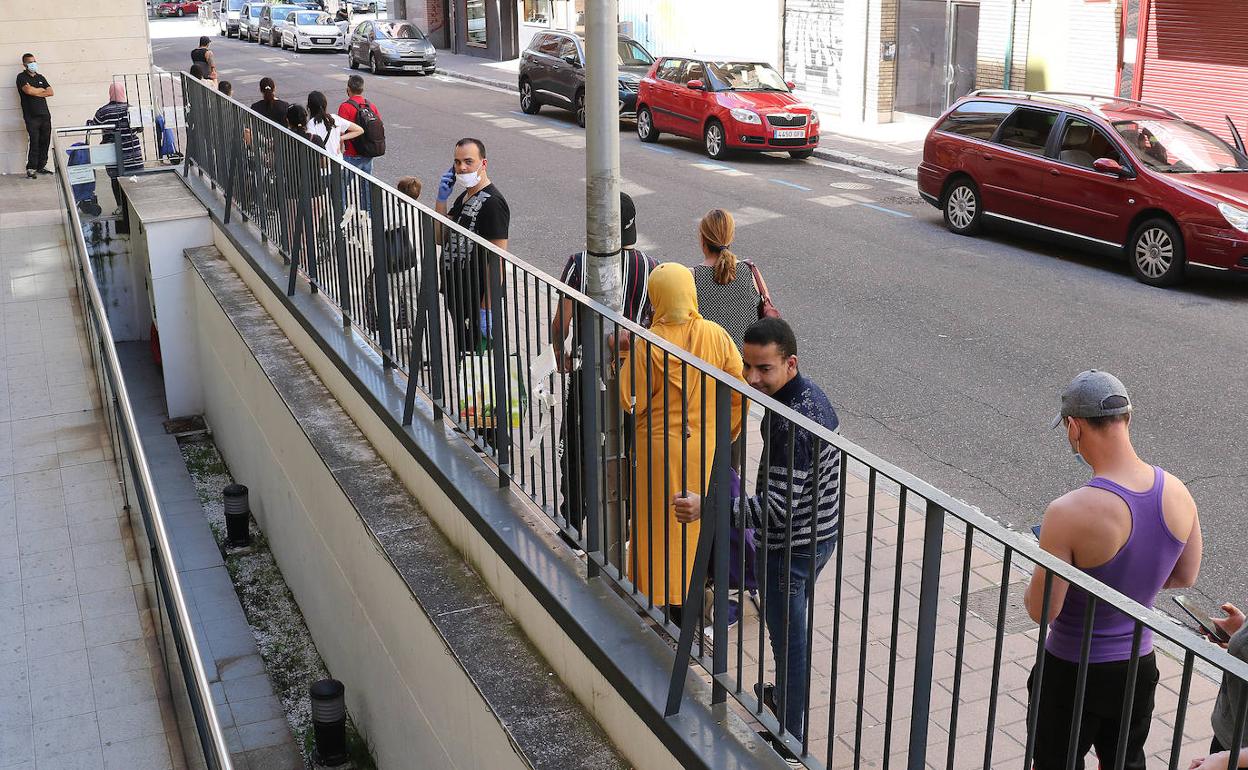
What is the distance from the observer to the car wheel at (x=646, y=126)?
23.5 meters

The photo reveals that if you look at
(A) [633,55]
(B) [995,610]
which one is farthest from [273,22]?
(B) [995,610]

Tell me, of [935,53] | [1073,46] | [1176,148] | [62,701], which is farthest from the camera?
[935,53]

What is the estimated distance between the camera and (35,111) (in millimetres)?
19719

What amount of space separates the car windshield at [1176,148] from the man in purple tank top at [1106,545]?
10910 millimetres

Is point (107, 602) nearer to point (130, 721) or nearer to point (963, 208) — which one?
point (130, 721)

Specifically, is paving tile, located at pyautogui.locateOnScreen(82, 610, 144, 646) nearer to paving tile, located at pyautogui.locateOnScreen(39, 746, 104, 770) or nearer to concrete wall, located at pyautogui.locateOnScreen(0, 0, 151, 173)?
paving tile, located at pyautogui.locateOnScreen(39, 746, 104, 770)

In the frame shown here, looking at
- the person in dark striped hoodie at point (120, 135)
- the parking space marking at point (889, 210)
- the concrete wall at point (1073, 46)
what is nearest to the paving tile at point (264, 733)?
the person in dark striped hoodie at point (120, 135)

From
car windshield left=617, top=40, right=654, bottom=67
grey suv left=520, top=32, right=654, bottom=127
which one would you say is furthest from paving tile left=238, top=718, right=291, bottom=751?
car windshield left=617, top=40, right=654, bottom=67

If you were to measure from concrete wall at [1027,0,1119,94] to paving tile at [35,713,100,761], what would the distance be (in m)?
19.8

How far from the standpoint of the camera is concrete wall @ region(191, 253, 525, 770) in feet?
17.4

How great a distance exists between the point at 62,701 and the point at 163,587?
1332 mm

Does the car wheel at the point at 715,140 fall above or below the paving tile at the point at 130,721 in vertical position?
above

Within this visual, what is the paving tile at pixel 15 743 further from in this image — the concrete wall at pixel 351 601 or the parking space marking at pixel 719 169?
the parking space marking at pixel 719 169

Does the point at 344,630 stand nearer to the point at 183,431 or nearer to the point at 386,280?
the point at 386,280
